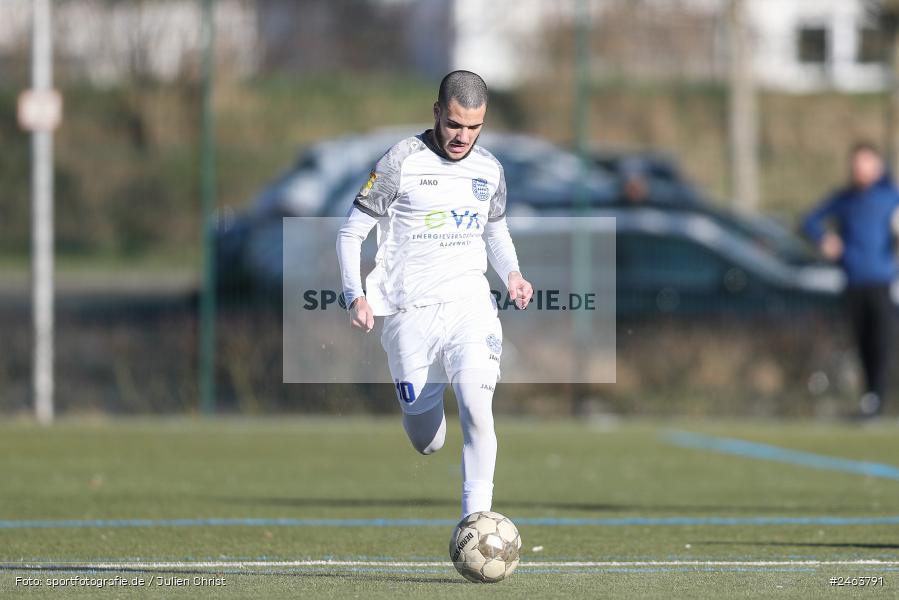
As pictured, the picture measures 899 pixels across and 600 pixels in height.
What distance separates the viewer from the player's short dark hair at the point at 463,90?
6.91 meters

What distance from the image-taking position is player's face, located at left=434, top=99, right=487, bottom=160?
6.97m

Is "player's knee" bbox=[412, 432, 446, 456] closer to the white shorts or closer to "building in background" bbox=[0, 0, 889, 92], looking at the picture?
the white shorts

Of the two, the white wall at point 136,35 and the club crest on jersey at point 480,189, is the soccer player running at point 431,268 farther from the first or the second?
the white wall at point 136,35

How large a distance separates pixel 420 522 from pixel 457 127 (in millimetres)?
2790

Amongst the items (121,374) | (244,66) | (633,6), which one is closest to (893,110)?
(633,6)

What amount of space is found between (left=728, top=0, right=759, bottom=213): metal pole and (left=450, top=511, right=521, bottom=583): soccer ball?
10524 mm

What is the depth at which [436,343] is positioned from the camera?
7207 mm

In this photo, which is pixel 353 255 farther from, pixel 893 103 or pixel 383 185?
pixel 893 103

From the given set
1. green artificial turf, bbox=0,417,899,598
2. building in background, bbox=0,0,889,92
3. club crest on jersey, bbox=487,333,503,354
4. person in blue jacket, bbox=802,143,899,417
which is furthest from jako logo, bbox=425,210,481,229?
building in background, bbox=0,0,889,92

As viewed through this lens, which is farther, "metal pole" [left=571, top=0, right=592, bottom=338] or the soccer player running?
"metal pole" [left=571, top=0, right=592, bottom=338]

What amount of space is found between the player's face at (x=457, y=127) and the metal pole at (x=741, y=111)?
9.92 m

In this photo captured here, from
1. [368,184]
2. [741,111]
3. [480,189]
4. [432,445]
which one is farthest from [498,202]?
[741,111]

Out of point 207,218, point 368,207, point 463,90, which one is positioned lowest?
point 368,207

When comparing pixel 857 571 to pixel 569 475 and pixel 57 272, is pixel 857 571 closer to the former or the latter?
pixel 569 475
